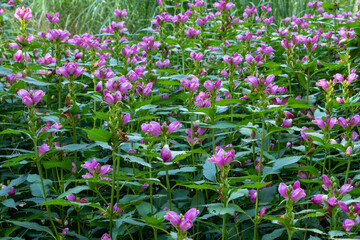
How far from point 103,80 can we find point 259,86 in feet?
3.02

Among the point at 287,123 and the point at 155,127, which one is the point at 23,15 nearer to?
the point at 155,127

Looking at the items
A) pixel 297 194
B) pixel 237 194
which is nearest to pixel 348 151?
pixel 297 194

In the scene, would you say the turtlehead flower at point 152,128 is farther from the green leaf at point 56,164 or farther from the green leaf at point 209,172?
the green leaf at point 56,164

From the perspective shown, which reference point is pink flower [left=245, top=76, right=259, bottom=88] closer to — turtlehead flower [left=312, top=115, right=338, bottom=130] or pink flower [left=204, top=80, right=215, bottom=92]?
pink flower [left=204, top=80, right=215, bottom=92]

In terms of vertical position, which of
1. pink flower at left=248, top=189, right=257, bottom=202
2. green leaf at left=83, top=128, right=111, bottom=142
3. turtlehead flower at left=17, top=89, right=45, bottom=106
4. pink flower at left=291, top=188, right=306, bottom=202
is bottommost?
pink flower at left=248, top=189, right=257, bottom=202

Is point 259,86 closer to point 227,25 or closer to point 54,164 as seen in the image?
point 54,164

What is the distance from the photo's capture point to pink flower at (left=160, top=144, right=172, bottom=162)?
4.73ft

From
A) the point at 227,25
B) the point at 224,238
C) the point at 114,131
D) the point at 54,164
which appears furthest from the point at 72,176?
the point at 227,25

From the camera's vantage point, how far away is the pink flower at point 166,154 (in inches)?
56.7

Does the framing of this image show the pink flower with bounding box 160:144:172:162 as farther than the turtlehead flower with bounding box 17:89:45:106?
No

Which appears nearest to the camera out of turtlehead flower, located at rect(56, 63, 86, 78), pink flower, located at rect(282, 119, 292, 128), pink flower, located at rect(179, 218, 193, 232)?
pink flower, located at rect(179, 218, 193, 232)

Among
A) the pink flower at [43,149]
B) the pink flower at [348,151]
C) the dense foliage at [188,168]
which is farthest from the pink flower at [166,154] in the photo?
the pink flower at [348,151]

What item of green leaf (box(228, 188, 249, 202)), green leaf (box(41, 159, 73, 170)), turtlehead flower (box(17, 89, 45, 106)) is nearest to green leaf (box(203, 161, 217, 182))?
green leaf (box(228, 188, 249, 202))

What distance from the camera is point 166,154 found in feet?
4.74
